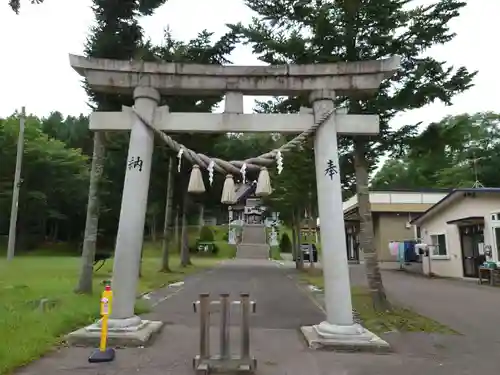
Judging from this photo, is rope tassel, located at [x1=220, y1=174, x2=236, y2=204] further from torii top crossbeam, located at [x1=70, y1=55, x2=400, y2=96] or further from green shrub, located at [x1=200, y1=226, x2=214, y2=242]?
green shrub, located at [x1=200, y1=226, x2=214, y2=242]

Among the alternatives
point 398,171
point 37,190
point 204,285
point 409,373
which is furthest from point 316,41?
point 398,171

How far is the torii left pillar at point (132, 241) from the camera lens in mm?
6844

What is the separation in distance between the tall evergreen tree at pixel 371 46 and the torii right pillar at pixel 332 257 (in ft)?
10.6

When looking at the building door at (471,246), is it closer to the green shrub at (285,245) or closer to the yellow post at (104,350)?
the yellow post at (104,350)

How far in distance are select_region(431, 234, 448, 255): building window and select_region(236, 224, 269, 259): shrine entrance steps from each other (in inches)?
887

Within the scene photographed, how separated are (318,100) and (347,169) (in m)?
5.37

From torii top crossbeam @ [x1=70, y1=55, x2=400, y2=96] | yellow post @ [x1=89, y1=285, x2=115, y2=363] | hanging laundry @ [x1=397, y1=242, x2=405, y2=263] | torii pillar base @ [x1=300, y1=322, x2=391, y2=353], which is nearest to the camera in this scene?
yellow post @ [x1=89, y1=285, x2=115, y2=363]

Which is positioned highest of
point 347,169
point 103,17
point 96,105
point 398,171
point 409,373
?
point 398,171

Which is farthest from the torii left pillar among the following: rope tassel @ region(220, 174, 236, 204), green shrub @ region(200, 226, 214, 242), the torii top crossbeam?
green shrub @ region(200, 226, 214, 242)

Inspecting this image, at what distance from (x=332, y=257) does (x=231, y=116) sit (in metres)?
3.01

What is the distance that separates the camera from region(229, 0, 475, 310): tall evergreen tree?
1020 cm

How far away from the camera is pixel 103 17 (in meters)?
12.5

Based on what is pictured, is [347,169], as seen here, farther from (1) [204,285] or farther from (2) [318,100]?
(1) [204,285]

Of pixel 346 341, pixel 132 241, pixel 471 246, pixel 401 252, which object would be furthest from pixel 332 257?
pixel 401 252
